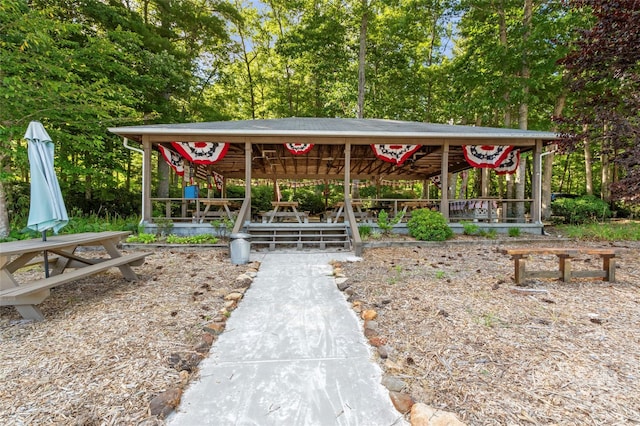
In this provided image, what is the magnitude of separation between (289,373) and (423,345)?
1082mm

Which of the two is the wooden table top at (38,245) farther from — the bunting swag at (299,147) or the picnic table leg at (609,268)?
the picnic table leg at (609,268)

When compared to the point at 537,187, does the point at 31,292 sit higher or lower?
lower

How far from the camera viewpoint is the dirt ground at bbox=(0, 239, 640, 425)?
1.65 meters

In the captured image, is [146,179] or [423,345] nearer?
[423,345]

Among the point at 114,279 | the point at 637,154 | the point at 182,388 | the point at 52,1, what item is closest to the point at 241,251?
the point at 114,279

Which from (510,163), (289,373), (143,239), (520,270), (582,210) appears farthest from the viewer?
(582,210)

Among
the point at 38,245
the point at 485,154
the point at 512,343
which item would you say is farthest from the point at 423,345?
the point at 485,154

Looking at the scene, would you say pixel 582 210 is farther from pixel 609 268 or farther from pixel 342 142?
pixel 342 142

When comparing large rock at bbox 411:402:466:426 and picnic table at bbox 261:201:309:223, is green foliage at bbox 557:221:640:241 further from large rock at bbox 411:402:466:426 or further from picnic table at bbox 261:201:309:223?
large rock at bbox 411:402:466:426

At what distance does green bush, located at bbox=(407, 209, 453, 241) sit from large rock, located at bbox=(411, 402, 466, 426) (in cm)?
604

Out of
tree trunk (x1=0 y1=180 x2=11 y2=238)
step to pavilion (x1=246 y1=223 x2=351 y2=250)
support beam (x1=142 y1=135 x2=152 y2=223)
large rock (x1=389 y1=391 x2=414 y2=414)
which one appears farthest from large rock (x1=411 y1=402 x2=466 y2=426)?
tree trunk (x1=0 y1=180 x2=11 y2=238)

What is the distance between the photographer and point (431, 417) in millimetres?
1529

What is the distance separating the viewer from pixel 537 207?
27.8 feet

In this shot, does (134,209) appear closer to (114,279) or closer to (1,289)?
(114,279)
